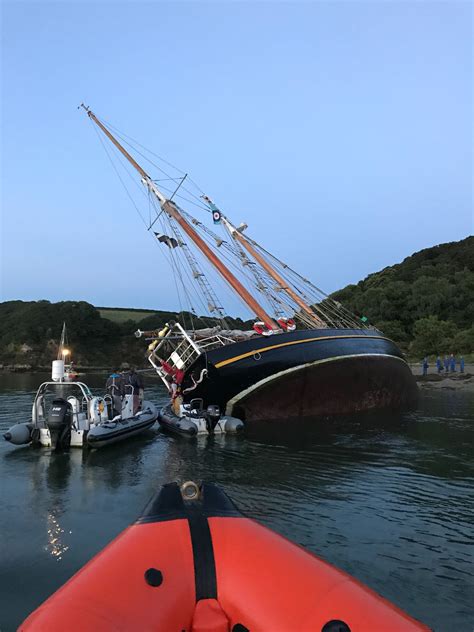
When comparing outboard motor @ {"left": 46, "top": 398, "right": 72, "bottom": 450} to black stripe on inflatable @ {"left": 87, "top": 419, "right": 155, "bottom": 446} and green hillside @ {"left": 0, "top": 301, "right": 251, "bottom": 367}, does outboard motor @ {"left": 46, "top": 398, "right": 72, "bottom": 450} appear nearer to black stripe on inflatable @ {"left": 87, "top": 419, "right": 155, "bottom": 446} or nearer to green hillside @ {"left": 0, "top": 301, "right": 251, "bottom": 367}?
black stripe on inflatable @ {"left": 87, "top": 419, "right": 155, "bottom": 446}

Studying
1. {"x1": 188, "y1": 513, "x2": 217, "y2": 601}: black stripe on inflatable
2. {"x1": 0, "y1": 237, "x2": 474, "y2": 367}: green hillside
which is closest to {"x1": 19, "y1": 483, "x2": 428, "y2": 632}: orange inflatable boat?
{"x1": 188, "y1": 513, "x2": 217, "y2": 601}: black stripe on inflatable

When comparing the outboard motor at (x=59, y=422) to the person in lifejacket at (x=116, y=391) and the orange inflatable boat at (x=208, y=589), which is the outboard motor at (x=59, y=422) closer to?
the person in lifejacket at (x=116, y=391)

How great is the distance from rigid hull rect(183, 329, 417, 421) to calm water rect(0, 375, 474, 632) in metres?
1.96

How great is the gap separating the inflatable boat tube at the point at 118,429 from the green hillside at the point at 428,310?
48.4 meters

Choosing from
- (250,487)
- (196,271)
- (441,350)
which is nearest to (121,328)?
Answer: (441,350)

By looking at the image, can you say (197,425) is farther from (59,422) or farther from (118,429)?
(59,422)

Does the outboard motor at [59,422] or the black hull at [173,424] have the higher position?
the outboard motor at [59,422]

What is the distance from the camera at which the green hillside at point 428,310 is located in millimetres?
59719

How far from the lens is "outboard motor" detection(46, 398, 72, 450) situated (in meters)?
14.3

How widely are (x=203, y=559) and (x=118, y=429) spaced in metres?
11.9

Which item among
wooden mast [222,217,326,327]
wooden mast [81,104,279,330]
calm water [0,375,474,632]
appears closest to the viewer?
calm water [0,375,474,632]

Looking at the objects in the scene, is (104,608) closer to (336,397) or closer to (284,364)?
(284,364)

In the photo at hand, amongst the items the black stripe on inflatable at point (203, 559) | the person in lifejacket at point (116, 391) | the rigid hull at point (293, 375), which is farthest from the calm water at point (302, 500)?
the black stripe on inflatable at point (203, 559)

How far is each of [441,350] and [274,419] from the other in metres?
44.7
